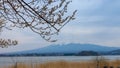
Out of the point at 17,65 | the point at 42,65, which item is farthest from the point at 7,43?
the point at 42,65

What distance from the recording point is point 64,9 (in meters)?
3.87

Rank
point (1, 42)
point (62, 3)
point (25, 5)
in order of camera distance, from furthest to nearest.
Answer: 1. point (1, 42)
2. point (62, 3)
3. point (25, 5)

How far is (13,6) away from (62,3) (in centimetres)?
53

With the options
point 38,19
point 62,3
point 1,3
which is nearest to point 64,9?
point 62,3

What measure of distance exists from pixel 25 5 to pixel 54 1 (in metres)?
0.34

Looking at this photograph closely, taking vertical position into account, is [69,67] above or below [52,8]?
below

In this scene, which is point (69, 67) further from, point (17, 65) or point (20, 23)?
point (20, 23)

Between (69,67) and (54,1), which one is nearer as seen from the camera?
(54,1)

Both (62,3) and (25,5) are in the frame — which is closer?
(25,5)

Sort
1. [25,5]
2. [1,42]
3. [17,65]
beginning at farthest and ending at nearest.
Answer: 1. [17,65]
2. [1,42]
3. [25,5]

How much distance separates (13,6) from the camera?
12.1ft

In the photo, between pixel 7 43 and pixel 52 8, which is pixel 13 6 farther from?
pixel 7 43

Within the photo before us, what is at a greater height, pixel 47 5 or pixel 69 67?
pixel 47 5

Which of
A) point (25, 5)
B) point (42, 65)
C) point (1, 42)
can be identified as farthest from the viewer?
point (42, 65)
